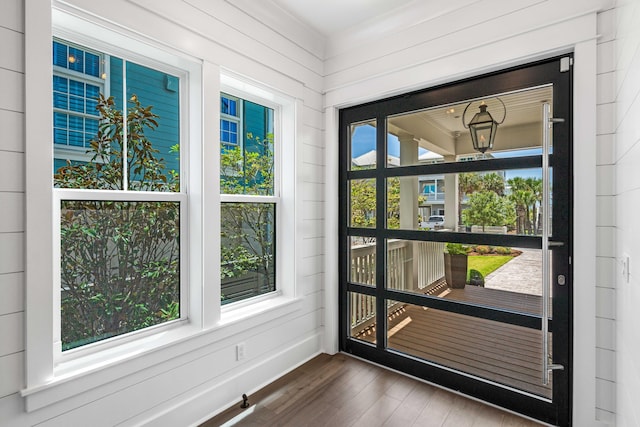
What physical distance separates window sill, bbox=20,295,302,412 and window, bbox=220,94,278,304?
0.21m

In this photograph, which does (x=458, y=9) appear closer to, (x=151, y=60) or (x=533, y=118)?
(x=533, y=118)

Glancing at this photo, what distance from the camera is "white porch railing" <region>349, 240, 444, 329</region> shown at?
2473mm

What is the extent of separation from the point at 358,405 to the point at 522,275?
4.44 feet

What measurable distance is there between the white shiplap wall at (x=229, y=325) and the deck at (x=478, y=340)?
849mm

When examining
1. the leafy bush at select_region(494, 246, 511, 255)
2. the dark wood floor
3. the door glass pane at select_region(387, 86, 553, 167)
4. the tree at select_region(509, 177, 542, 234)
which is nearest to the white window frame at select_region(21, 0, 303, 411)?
the dark wood floor

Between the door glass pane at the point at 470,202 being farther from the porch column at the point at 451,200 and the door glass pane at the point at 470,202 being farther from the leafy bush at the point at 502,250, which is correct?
the leafy bush at the point at 502,250

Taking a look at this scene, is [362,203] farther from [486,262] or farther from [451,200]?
[486,262]

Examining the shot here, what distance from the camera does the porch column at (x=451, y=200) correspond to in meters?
2.34

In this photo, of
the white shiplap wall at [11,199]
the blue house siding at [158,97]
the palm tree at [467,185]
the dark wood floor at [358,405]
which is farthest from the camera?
the palm tree at [467,185]

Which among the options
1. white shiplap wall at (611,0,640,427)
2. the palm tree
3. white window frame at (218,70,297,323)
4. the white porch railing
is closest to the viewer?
white shiplap wall at (611,0,640,427)

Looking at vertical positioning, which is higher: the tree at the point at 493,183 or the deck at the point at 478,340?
the tree at the point at 493,183

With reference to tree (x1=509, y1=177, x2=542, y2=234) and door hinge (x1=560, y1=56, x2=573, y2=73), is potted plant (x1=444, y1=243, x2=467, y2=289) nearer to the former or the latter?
tree (x1=509, y1=177, x2=542, y2=234)

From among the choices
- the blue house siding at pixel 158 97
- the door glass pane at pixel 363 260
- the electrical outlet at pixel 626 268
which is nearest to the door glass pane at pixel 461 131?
the door glass pane at pixel 363 260

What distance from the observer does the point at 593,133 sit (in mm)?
1776
